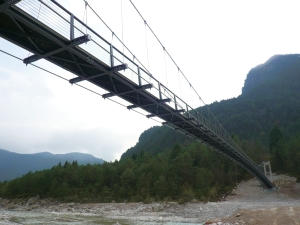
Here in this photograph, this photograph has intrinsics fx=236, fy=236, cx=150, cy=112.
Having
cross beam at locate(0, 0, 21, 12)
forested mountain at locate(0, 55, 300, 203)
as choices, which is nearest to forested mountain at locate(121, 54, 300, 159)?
forested mountain at locate(0, 55, 300, 203)

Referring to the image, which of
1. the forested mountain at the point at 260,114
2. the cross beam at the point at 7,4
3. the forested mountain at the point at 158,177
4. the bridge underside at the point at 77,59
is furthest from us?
the forested mountain at the point at 260,114

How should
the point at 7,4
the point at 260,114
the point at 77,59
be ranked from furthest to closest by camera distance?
the point at 260,114, the point at 77,59, the point at 7,4

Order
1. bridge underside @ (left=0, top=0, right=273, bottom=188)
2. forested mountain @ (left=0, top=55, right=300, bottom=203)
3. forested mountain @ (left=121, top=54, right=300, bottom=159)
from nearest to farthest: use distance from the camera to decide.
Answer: bridge underside @ (left=0, top=0, right=273, bottom=188) < forested mountain @ (left=0, top=55, right=300, bottom=203) < forested mountain @ (left=121, top=54, right=300, bottom=159)

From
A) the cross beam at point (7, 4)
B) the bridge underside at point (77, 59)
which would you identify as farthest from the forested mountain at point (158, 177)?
the cross beam at point (7, 4)

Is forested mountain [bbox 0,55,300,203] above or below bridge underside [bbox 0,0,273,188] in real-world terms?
below

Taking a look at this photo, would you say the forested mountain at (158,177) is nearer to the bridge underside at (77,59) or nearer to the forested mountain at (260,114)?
the forested mountain at (260,114)

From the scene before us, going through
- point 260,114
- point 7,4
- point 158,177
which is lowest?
point 158,177

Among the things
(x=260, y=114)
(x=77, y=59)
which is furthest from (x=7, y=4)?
(x=260, y=114)

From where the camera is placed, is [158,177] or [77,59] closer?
[77,59]

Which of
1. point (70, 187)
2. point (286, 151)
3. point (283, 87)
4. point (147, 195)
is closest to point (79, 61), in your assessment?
point (147, 195)

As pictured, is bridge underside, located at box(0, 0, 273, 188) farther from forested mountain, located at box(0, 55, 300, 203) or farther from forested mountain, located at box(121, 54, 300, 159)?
forested mountain, located at box(121, 54, 300, 159)

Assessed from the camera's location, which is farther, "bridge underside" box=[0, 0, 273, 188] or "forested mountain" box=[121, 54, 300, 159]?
"forested mountain" box=[121, 54, 300, 159]

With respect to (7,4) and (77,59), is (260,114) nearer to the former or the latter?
(77,59)

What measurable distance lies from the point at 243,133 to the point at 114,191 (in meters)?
87.0
